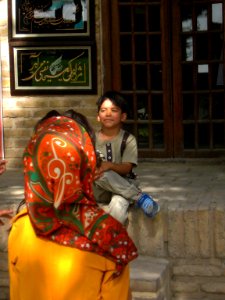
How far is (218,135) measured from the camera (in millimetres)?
8414

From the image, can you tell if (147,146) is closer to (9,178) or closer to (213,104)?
(213,104)

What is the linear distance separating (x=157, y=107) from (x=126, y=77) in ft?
1.54

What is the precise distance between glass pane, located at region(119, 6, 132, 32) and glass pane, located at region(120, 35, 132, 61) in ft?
0.28

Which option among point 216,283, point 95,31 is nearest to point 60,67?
point 95,31

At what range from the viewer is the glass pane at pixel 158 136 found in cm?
852

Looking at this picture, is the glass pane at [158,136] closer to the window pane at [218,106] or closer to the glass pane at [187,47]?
the window pane at [218,106]

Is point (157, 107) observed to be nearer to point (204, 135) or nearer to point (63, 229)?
point (204, 135)

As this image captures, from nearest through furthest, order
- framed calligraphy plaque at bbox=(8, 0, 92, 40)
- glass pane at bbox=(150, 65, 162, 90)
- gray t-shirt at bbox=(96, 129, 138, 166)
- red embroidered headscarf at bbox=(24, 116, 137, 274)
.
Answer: red embroidered headscarf at bbox=(24, 116, 137, 274)
gray t-shirt at bbox=(96, 129, 138, 166)
framed calligraphy plaque at bbox=(8, 0, 92, 40)
glass pane at bbox=(150, 65, 162, 90)

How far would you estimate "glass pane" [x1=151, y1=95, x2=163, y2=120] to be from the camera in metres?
8.50

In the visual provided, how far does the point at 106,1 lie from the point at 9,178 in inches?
86.8

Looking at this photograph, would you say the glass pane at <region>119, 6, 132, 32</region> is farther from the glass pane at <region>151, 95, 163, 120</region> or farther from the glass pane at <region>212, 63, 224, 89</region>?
the glass pane at <region>212, 63, 224, 89</region>

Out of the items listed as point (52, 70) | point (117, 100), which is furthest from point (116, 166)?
point (52, 70)

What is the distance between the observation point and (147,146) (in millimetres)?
8539

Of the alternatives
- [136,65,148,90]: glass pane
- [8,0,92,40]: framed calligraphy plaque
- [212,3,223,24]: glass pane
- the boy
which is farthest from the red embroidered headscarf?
[212,3,223,24]: glass pane
